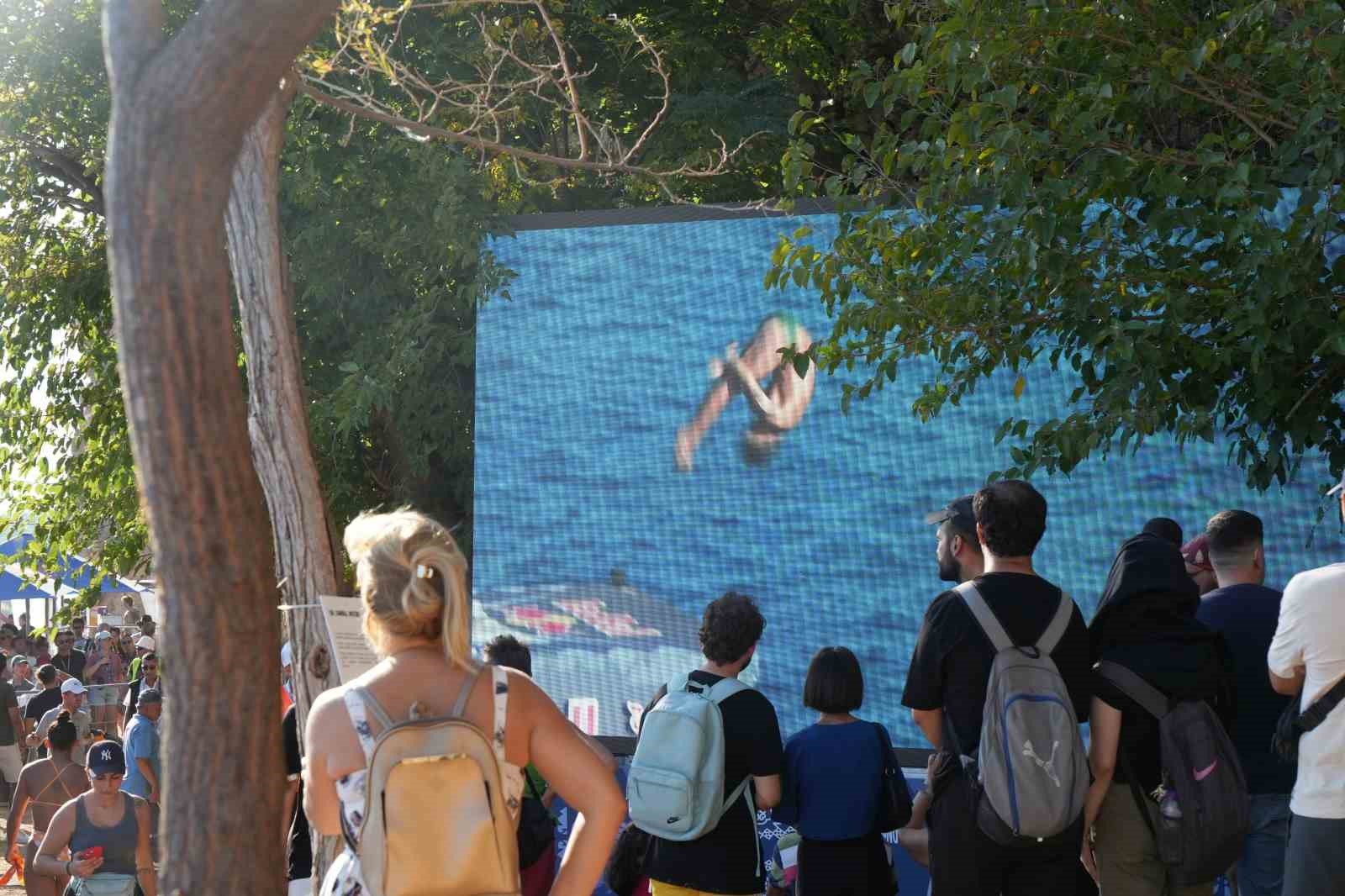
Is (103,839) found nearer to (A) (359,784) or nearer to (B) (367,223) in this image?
(B) (367,223)

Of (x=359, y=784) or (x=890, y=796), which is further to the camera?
(x=890, y=796)

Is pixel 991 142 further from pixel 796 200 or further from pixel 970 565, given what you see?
pixel 796 200

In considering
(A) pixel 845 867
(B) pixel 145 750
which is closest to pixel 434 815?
(A) pixel 845 867

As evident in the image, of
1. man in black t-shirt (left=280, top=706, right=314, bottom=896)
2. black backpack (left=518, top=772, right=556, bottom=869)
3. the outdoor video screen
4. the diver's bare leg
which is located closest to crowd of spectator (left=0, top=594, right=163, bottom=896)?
the outdoor video screen

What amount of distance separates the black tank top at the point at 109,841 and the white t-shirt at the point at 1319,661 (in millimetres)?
5827

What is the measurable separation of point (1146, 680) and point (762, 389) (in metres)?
3.96

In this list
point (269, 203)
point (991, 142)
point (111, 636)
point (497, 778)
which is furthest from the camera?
point (111, 636)

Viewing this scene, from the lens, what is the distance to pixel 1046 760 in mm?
4281

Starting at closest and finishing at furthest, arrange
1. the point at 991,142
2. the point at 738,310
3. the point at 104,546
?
the point at 991,142 < the point at 738,310 < the point at 104,546

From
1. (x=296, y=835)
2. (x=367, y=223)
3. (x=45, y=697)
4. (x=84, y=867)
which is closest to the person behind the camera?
(x=296, y=835)

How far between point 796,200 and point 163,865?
20.5 ft

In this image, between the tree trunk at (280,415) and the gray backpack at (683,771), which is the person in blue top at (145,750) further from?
the gray backpack at (683,771)

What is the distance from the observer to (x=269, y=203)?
5.00 m

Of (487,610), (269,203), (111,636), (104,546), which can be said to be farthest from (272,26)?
(111,636)
